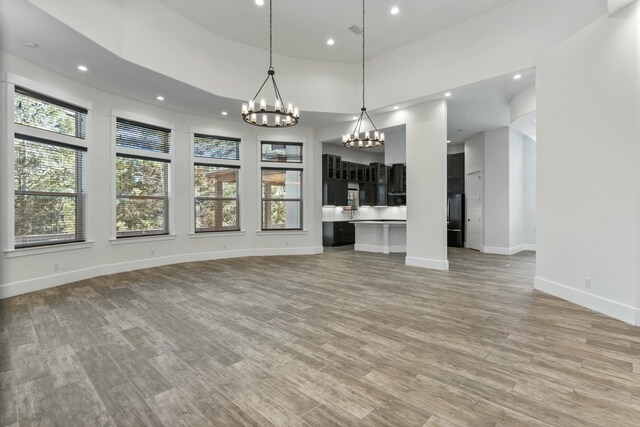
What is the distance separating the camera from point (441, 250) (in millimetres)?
6379

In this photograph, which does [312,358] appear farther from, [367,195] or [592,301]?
[367,195]

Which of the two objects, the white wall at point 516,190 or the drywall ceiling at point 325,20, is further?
the white wall at point 516,190

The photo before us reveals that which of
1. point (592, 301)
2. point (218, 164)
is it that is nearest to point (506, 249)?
point (592, 301)

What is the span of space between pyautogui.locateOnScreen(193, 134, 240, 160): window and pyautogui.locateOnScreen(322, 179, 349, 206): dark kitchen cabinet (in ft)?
10.2

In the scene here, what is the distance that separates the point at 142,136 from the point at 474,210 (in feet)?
31.5

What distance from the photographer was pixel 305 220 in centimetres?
860

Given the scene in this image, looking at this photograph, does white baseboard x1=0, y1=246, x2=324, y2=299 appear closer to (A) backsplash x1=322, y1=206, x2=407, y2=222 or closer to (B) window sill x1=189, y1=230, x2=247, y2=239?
(B) window sill x1=189, y1=230, x2=247, y2=239

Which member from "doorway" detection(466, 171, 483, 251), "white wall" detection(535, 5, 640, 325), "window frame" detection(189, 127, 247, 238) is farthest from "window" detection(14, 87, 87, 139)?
"doorway" detection(466, 171, 483, 251)

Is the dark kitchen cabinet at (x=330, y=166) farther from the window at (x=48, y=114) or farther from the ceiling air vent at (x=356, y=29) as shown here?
the window at (x=48, y=114)

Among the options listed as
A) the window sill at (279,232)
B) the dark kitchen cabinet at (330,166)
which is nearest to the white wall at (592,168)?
the window sill at (279,232)

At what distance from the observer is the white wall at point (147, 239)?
4.67 m

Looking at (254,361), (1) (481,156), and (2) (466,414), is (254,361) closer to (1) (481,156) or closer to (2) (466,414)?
(2) (466,414)

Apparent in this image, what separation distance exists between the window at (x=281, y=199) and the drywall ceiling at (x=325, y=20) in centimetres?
317

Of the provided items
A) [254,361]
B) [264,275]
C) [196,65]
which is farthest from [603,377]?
[196,65]
